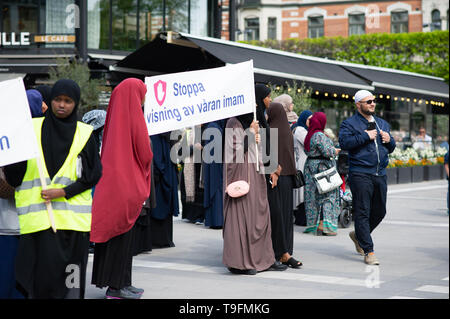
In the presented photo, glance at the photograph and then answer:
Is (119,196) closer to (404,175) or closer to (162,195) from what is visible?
(162,195)

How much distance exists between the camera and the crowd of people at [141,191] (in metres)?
5.29

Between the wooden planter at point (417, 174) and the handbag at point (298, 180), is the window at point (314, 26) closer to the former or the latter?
the wooden planter at point (417, 174)

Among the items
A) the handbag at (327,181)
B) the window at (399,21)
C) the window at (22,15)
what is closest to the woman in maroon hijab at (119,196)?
the handbag at (327,181)

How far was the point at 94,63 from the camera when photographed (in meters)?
26.4

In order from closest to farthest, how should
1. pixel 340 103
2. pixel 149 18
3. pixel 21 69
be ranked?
pixel 21 69 < pixel 149 18 < pixel 340 103

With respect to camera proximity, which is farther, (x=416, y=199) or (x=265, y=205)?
(x=416, y=199)

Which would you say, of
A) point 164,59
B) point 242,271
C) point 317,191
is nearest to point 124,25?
point 164,59

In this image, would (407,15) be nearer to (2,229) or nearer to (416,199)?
(416,199)

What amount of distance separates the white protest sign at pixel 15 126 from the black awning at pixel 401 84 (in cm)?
1948

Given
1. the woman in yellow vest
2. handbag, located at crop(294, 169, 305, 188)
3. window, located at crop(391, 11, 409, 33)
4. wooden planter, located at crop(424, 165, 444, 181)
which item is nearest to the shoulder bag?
handbag, located at crop(294, 169, 305, 188)

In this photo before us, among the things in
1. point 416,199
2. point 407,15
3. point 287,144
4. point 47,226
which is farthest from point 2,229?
point 407,15

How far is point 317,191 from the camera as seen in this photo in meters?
11.6

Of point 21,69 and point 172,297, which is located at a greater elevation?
point 21,69

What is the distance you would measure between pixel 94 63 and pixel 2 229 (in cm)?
2129
